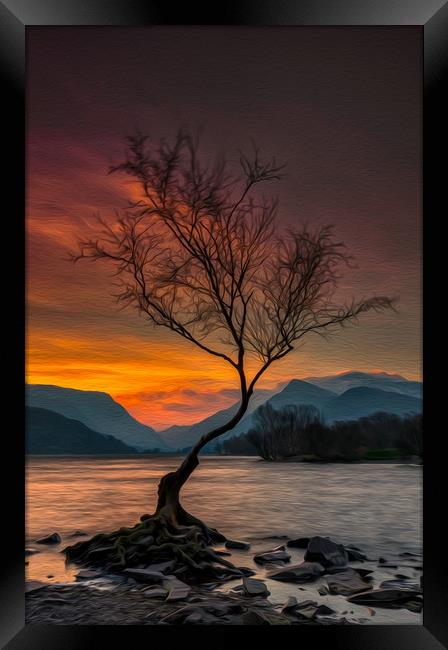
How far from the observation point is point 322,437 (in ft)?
9.14

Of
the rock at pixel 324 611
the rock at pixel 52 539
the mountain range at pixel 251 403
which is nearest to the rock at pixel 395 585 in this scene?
the rock at pixel 324 611

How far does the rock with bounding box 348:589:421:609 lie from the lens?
2.66m

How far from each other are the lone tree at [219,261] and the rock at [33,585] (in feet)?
2.13

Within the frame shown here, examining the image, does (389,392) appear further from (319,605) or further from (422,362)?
(319,605)

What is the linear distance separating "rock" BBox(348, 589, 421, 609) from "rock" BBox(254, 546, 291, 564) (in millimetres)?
345

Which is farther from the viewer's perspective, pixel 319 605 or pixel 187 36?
pixel 187 36

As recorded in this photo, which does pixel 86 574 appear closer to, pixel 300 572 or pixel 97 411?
pixel 97 411

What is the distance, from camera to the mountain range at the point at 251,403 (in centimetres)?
279

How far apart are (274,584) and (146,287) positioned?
5.01 feet

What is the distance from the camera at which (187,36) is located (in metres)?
2.85

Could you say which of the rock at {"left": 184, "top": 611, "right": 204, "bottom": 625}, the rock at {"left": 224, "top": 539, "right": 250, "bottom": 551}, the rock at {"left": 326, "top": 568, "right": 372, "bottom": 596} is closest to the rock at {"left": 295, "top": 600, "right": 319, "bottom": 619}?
the rock at {"left": 326, "top": 568, "right": 372, "bottom": 596}
